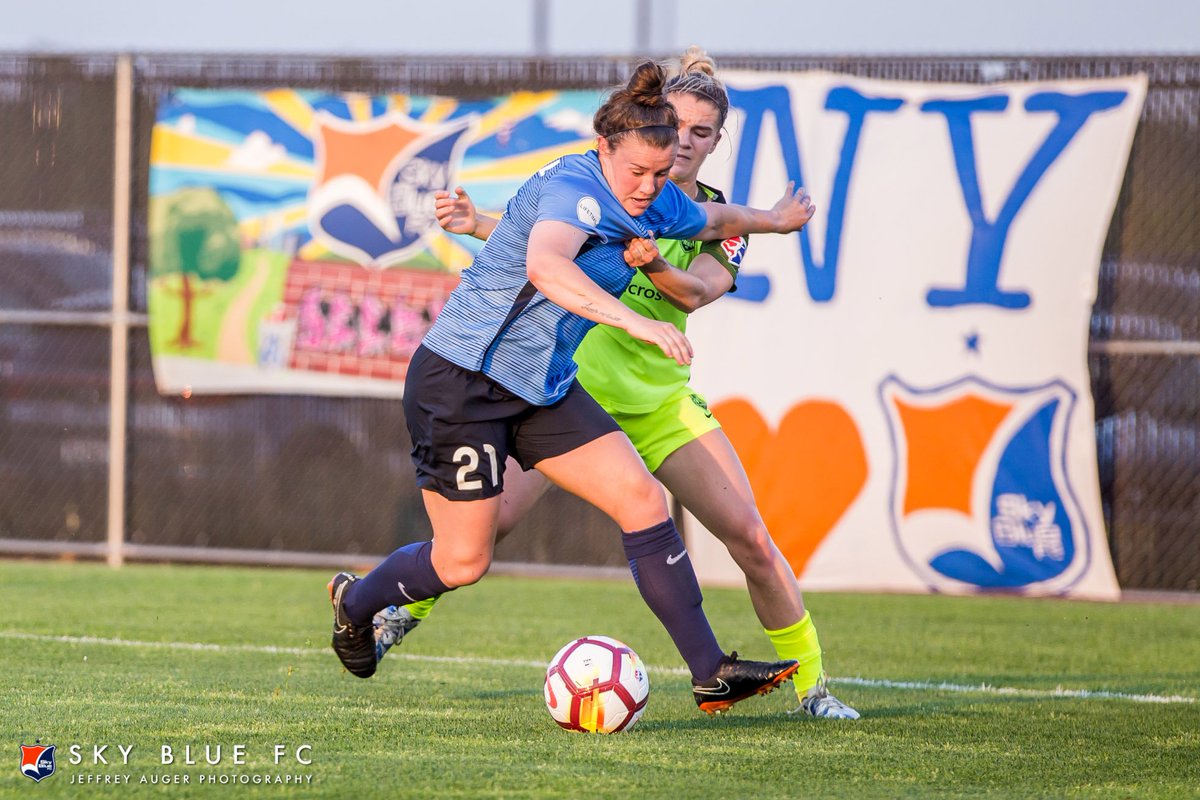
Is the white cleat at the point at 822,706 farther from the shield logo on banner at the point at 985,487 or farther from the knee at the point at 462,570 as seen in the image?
the shield logo on banner at the point at 985,487

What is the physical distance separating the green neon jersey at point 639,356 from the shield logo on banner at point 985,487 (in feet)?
15.4

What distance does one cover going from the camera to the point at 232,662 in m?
6.39

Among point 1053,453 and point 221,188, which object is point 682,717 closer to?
point 1053,453

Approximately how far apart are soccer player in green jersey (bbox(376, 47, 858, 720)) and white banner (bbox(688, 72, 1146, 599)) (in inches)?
180

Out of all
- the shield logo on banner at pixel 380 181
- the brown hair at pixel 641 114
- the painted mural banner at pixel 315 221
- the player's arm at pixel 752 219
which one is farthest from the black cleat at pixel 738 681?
the shield logo on banner at pixel 380 181

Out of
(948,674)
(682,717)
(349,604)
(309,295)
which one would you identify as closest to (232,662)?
(349,604)

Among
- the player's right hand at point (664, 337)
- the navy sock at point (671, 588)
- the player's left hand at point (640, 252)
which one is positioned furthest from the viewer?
the navy sock at point (671, 588)

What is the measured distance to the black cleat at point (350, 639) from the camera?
5352mm

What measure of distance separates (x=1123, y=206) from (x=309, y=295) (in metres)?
5.37

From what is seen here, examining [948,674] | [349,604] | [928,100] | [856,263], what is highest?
[928,100]

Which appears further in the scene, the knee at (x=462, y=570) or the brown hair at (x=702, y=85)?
the brown hair at (x=702, y=85)

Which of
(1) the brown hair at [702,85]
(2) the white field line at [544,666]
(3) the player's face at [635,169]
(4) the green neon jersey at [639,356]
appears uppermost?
(1) the brown hair at [702,85]

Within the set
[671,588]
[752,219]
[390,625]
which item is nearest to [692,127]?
[752,219]

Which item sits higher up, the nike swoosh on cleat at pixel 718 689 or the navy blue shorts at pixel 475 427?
the navy blue shorts at pixel 475 427
